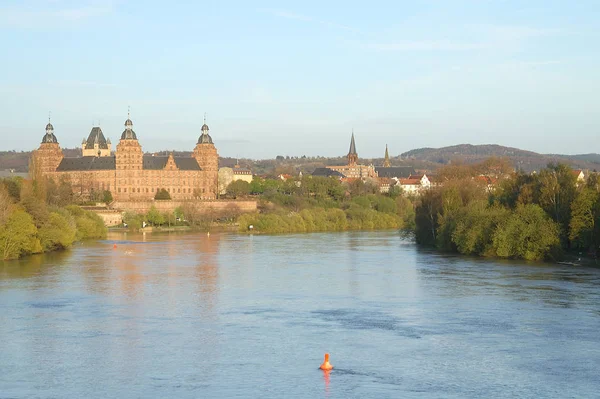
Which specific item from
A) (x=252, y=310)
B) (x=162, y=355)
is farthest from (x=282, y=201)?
(x=162, y=355)

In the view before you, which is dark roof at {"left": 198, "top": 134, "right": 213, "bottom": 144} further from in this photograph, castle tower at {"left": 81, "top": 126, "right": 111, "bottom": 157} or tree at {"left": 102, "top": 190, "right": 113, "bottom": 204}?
tree at {"left": 102, "top": 190, "right": 113, "bottom": 204}

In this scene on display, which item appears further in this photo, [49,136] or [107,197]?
[49,136]

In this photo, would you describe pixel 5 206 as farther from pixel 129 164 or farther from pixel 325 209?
pixel 129 164

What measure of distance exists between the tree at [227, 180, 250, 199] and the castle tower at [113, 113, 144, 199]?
11.0 m

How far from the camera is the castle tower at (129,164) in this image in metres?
111

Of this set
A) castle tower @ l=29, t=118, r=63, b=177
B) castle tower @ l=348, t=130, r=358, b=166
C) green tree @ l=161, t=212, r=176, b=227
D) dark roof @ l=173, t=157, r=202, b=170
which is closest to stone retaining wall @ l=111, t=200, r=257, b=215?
green tree @ l=161, t=212, r=176, b=227

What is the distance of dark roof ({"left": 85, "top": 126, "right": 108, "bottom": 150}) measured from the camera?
128 metres

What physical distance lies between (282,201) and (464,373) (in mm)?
73785

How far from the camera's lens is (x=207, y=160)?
118875mm

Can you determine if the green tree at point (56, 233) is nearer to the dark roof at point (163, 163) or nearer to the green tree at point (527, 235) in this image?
the green tree at point (527, 235)

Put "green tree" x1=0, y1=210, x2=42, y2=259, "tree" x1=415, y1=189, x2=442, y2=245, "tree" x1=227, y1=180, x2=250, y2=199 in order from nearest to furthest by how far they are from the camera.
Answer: "green tree" x1=0, y1=210, x2=42, y2=259
"tree" x1=415, y1=189, x2=442, y2=245
"tree" x1=227, y1=180, x2=250, y2=199

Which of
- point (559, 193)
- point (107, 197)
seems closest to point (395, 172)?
point (107, 197)

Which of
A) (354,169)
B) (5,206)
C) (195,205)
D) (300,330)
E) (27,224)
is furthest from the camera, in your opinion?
(354,169)

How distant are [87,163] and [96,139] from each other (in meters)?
12.8
